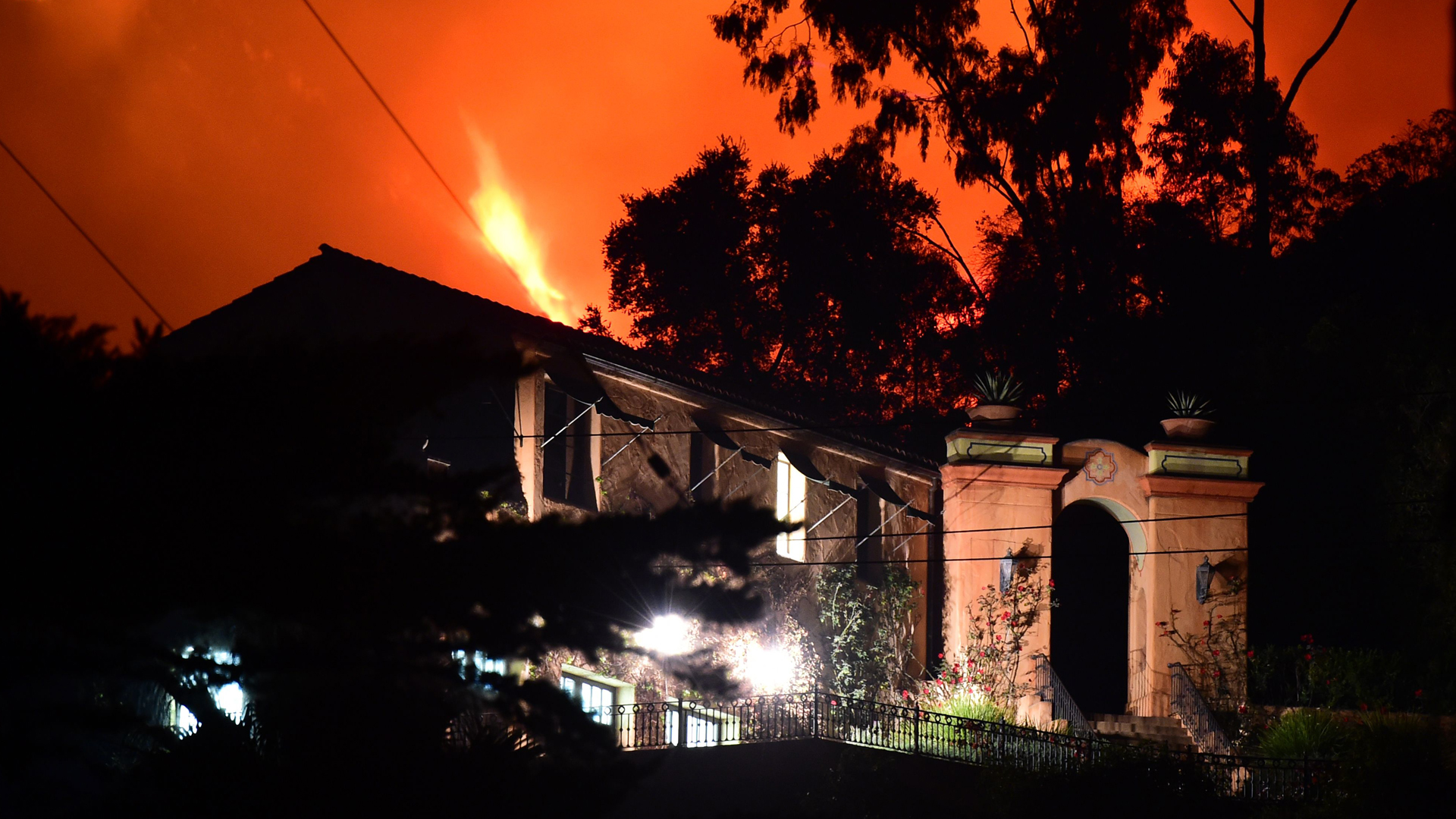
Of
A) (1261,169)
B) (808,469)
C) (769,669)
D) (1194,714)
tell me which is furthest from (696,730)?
(1261,169)

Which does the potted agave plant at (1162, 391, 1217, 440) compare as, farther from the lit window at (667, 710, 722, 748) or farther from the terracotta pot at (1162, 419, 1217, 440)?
the lit window at (667, 710, 722, 748)

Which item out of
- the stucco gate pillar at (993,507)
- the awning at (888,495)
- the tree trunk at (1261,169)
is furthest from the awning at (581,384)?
the tree trunk at (1261,169)

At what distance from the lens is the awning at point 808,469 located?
22.3m

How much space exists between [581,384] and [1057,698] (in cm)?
904

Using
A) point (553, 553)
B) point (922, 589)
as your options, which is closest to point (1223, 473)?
→ point (922, 589)

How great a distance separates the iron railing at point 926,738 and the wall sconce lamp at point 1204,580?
4520mm

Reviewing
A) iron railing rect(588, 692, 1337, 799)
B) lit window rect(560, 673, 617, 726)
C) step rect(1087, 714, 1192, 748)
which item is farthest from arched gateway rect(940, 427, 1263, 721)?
lit window rect(560, 673, 617, 726)

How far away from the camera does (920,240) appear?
3469 centimetres

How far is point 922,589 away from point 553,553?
1700 centimetres

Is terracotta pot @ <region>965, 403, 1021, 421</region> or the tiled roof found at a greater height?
the tiled roof

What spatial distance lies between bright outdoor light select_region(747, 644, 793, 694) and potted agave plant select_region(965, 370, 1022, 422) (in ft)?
17.4

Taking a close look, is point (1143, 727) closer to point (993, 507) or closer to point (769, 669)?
point (993, 507)

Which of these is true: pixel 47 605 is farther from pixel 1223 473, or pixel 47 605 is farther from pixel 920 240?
pixel 920 240

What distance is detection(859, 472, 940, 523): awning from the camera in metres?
23.6
